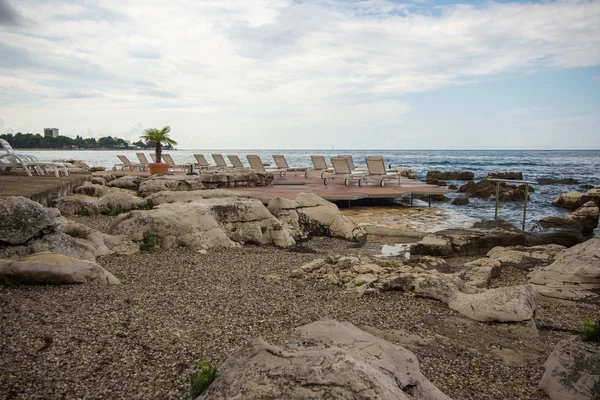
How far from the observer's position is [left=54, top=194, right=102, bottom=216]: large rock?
849 cm

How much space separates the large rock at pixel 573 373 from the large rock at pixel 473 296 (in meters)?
0.89

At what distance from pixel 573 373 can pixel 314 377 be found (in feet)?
6.56

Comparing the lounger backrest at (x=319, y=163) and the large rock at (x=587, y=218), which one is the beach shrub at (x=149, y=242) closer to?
the large rock at (x=587, y=218)

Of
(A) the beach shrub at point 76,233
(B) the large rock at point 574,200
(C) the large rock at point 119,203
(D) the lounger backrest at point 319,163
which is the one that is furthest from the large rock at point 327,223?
(B) the large rock at point 574,200

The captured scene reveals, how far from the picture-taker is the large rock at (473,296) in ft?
12.8

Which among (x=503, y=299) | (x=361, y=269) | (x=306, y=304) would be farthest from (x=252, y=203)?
(x=503, y=299)

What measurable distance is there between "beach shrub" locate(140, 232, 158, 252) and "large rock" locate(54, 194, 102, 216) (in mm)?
2937

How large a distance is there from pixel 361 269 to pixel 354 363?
10.8 feet

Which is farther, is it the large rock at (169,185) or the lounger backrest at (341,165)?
the lounger backrest at (341,165)

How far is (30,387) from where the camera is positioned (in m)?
2.39

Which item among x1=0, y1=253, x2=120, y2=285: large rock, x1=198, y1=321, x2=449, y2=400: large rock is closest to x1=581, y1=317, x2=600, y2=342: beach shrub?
x1=198, y1=321, x2=449, y2=400: large rock

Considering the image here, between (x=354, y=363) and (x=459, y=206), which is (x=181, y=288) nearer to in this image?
(x=354, y=363)

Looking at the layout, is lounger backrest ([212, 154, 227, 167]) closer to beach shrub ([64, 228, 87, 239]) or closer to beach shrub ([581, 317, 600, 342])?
beach shrub ([64, 228, 87, 239])

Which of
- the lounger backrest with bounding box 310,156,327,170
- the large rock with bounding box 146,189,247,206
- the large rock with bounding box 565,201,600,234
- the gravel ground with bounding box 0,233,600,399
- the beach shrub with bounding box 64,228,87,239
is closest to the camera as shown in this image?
the gravel ground with bounding box 0,233,600,399
